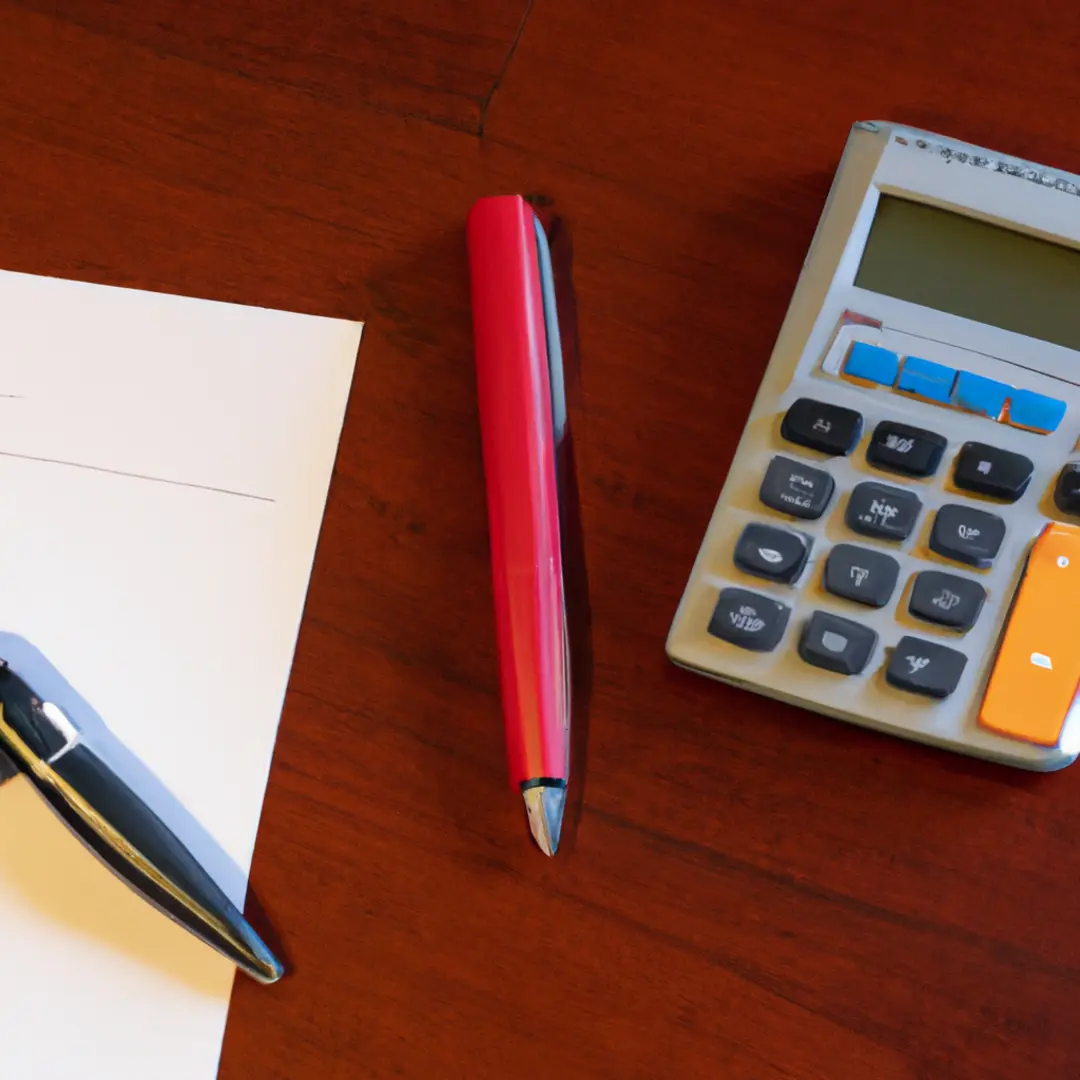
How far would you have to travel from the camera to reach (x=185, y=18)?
409mm

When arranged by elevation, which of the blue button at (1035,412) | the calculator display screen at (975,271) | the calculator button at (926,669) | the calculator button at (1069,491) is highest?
the calculator display screen at (975,271)

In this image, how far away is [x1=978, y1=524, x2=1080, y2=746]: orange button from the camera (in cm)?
32

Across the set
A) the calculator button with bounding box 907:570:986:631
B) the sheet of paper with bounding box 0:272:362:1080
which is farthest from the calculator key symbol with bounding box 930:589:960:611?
the sheet of paper with bounding box 0:272:362:1080

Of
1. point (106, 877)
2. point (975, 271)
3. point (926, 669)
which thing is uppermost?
point (975, 271)

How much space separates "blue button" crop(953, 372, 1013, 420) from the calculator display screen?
2 centimetres

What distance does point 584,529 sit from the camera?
1.17ft

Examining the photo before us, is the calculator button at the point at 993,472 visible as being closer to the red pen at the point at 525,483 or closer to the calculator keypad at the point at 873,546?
the calculator keypad at the point at 873,546

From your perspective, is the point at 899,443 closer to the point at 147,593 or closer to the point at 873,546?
the point at 873,546

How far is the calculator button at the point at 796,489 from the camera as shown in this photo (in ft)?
1.09

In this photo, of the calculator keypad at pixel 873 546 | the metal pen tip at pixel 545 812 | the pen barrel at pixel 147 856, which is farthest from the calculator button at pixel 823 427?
the pen barrel at pixel 147 856

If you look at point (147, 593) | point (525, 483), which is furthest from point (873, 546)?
point (147, 593)

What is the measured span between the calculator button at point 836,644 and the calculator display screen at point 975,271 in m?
0.12

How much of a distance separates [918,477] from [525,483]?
5.3 inches

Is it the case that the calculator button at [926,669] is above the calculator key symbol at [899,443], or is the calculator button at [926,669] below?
below
